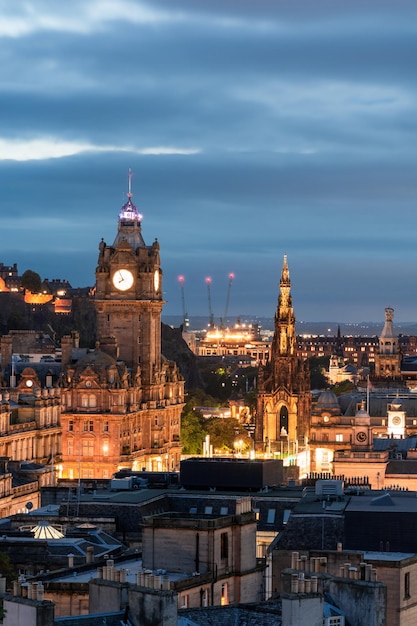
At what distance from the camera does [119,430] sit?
194 meters

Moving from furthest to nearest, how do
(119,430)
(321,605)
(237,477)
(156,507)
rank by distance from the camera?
(119,430) < (237,477) < (156,507) < (321,605)

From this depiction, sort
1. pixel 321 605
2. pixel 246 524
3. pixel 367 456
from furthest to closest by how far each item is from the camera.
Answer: pixel 367 456, pixel 246 524, pixel 321 605

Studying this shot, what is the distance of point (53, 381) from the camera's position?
198 m

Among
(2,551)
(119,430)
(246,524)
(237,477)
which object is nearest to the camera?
(246,524)

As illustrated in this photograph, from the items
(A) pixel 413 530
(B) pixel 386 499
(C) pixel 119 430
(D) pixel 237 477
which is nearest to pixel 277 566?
(A) pixel 413 530

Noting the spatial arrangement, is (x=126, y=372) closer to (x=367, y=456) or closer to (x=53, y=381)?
(x=53, y=381)

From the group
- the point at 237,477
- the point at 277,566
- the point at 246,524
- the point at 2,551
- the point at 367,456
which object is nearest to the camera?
the point at 246,524

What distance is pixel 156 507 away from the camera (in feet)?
332

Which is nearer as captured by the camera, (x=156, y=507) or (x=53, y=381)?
(x=156, y=507)

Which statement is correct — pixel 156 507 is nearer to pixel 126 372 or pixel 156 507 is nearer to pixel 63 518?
pixel 63 518

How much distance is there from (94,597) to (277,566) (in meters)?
21.6

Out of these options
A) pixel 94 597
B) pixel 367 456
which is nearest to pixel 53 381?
pixel 367 456

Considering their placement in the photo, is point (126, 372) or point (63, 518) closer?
point (63, 518)

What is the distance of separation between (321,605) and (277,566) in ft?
78.1
